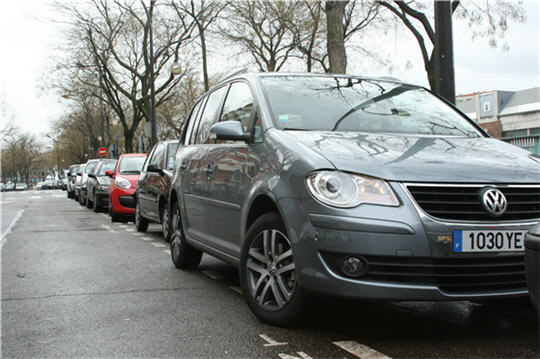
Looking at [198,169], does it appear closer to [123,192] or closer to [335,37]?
[123,192]

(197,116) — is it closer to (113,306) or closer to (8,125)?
(113,306)

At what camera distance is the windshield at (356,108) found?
14.8ft

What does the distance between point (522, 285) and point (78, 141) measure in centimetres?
8480

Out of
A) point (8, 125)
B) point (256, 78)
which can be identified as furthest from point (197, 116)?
point (8, 125)

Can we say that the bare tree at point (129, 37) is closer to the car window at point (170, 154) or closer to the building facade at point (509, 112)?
the car window at point (170, 154)

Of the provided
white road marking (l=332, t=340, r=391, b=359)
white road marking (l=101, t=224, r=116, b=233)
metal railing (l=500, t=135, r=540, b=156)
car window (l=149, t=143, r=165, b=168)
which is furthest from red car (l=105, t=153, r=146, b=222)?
white road marking (l=332, t=340, r=391, b=359)

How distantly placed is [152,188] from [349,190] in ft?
21.5

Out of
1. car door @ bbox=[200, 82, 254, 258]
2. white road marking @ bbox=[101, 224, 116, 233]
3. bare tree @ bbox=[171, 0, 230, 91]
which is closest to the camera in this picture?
car door @ bbox=[200, 82, 254, 258]

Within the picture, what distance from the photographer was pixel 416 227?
3357mm

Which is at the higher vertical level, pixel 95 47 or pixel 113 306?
pixel 95 47

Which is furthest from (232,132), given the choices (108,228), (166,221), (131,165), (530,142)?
(530,142)

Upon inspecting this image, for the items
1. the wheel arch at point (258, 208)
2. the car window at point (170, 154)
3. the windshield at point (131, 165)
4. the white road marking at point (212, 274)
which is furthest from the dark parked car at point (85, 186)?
the wheel arch at point (258, 208)

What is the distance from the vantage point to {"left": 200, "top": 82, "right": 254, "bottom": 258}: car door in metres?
4.66

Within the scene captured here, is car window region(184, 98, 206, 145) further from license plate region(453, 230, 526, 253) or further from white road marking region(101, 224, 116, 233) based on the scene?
white road marking region(101, 224, 116, 233)
